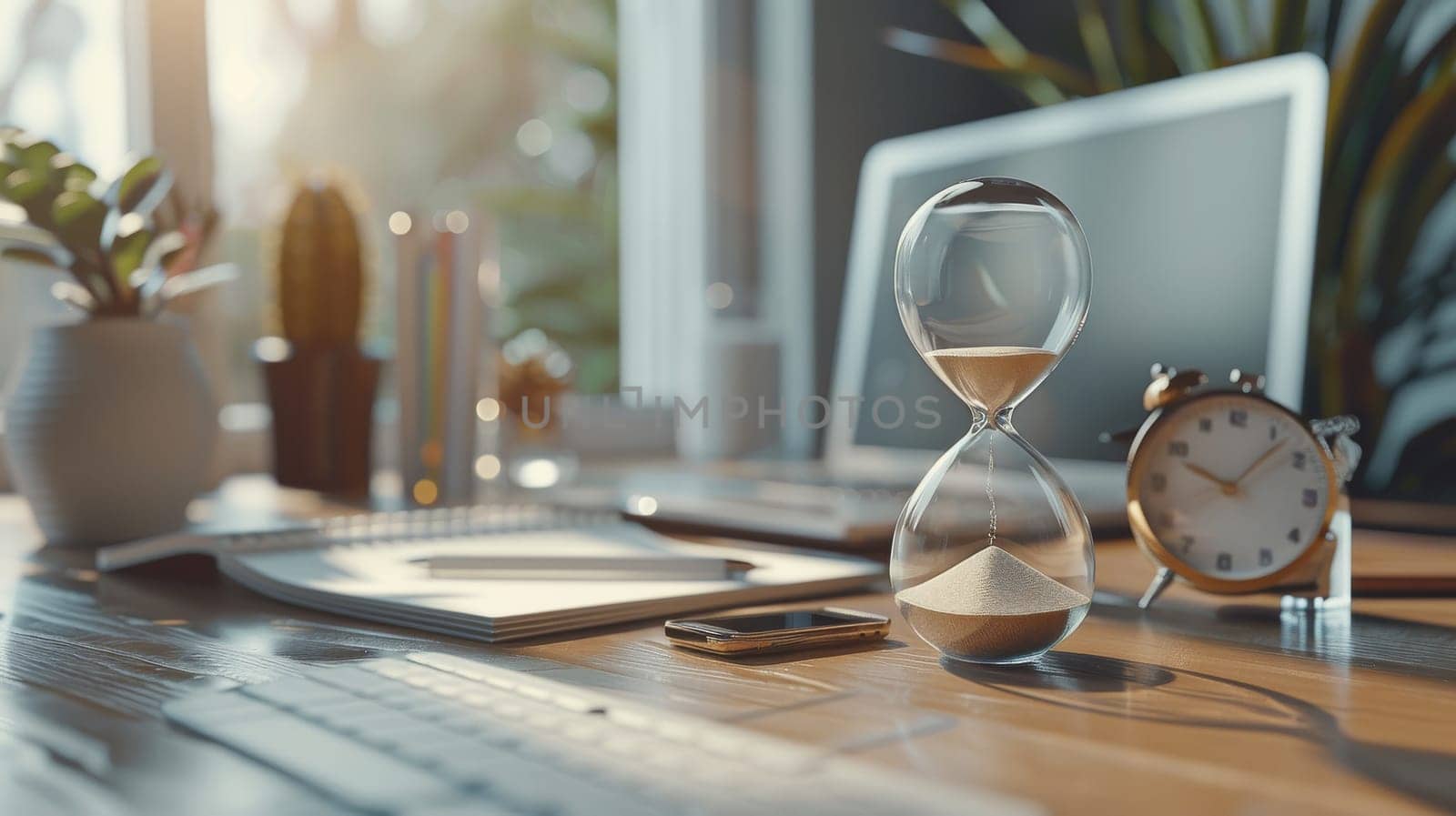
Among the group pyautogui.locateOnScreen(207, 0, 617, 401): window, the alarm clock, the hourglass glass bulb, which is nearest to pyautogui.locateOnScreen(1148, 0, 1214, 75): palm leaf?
the alarm clock

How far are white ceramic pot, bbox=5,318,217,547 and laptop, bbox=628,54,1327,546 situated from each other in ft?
1.43

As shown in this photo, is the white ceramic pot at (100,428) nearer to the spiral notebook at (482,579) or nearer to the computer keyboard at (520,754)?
the spiral notebook at (482,579)

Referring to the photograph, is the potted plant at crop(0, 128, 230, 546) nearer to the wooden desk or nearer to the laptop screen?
the wooden desk

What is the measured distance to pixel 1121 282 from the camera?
1.22 m

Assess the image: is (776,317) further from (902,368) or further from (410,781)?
(410,781)

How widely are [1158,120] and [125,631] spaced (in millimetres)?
983

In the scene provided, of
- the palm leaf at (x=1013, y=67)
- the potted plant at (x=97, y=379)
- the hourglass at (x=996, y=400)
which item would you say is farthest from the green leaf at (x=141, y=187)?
the palm leaf at (x=1013, y=67)

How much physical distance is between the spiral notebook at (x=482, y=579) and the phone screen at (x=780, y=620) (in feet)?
0.28

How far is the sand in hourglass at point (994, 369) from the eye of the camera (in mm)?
602

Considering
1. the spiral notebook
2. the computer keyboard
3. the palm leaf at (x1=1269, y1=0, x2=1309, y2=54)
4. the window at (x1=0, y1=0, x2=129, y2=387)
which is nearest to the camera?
the computer keyboard

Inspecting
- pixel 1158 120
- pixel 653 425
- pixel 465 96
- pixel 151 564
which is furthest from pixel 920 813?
pixel 465 96

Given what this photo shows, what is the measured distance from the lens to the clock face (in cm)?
77

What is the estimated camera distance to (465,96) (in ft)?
11.8

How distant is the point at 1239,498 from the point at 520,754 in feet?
1.70
